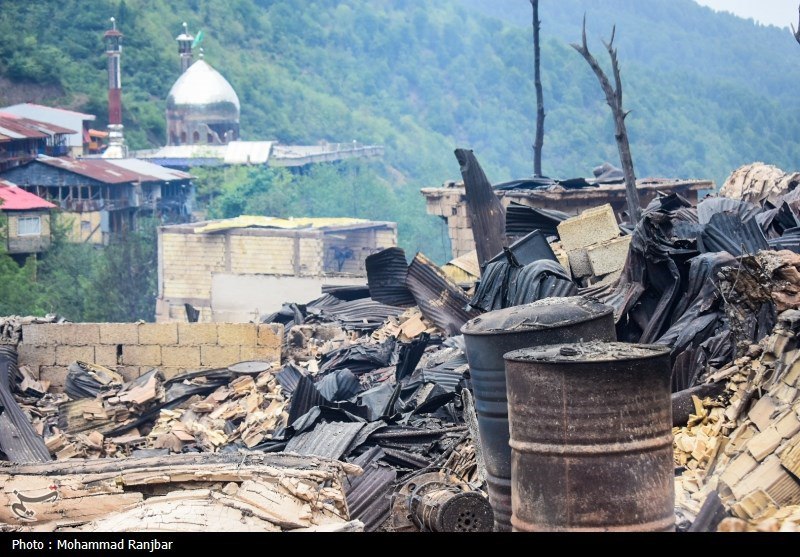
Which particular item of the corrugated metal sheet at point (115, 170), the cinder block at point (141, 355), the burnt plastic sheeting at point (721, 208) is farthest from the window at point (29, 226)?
the burnt plastic sheeting at point (721, 208)

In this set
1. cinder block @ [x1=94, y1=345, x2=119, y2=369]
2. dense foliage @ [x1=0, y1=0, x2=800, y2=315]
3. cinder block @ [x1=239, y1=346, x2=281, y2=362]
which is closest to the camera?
cinder block @ [x1=239, y1=346, x2=281, y2=362]

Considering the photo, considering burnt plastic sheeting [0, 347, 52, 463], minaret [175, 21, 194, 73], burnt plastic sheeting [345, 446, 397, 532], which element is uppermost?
minaret [175, 21, 194, 73]

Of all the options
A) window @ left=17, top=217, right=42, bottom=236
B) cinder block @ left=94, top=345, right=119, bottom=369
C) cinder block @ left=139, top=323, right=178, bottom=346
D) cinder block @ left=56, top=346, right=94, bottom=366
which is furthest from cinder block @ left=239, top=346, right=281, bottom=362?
window @ left=17, top=217, right=42, bottom=236

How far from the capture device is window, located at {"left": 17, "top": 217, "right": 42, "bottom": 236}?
53125 mm

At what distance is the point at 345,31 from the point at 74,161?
75.8 meters

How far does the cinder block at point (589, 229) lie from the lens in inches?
500

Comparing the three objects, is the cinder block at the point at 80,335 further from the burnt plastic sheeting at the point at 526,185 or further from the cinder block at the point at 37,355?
the burnt plastic sheeting at the point at 526,185

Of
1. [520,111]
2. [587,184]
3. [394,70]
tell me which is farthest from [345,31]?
[587,184]

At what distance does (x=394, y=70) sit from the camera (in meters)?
136

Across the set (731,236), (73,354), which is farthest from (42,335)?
(731,236)

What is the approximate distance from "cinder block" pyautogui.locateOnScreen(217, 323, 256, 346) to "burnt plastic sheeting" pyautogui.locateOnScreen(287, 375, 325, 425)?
3.48 metres

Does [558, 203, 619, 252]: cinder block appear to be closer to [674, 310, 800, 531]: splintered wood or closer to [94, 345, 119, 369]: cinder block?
[674, 310, 800, 531]: splintered wood

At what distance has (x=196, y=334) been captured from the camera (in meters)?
15.7

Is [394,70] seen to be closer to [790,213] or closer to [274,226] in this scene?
[274,226]
